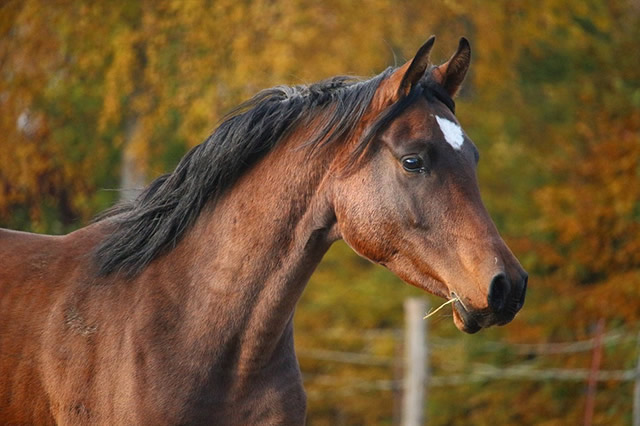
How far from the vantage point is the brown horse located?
9.85ft

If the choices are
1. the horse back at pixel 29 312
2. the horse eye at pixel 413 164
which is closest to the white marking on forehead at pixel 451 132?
the horse eye at pixel 413 164

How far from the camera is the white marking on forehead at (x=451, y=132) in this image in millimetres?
3027

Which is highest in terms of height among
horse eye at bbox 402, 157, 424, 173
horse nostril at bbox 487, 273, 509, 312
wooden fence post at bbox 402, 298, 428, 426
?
horse eye at bbox 402, 157, 424, 173

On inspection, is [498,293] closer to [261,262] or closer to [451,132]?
[451,132]

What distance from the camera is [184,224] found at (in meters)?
3.40

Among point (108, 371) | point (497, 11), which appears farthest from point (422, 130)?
point (497, 11)

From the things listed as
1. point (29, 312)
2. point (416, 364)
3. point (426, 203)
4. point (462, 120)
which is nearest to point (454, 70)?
point (426, 203)

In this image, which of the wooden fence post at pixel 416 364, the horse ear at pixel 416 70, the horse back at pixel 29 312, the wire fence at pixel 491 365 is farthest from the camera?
the wooden fence post at pixel 416 364

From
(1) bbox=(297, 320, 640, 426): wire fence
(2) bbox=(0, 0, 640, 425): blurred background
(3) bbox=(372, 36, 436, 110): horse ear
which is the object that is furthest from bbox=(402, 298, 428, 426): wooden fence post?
(3) bbox=(372, 36, 436, 110): horse ear

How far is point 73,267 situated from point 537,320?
6.08m

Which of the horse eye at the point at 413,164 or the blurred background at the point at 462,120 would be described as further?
the blurred background at the point at 462,120

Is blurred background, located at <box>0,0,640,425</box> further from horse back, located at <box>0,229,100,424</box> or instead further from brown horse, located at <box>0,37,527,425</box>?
brown horse, located at <box>0,37,527,425</box>

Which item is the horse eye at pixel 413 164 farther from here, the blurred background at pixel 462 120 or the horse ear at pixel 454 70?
the blurred background at pixel 462 120

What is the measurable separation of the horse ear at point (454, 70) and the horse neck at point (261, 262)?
503mm
